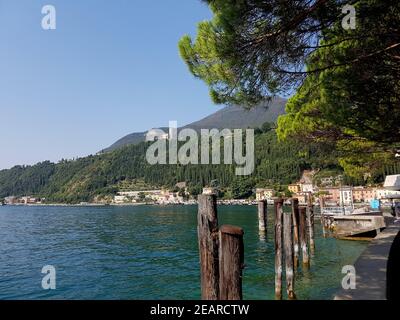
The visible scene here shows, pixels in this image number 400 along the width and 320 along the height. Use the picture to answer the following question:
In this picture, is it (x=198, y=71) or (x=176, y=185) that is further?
(x=176, y=185)

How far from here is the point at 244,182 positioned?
158m

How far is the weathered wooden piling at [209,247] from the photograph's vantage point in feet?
16.4

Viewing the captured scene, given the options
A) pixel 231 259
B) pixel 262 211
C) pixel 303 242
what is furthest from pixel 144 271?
pixel 231 259

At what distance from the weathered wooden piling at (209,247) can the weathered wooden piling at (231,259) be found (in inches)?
9.3

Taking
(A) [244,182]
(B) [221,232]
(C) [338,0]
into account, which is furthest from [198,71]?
(A) [244,182]

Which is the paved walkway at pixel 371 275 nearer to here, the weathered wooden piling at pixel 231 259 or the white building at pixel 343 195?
the weathered wooden piling at pixel 231 259

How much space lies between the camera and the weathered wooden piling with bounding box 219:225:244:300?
473cm

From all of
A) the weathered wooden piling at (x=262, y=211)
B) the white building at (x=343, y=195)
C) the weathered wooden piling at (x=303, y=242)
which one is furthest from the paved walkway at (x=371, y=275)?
the white building at (x=343, y=195)

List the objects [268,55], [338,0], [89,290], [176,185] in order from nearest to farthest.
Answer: [338,0] → [268,55] → [89,290] → [176,185]

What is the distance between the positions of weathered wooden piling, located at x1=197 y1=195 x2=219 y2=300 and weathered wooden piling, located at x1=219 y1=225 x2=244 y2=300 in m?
0.24

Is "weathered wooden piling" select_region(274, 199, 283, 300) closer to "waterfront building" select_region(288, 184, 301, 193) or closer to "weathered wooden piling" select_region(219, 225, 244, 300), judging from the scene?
"weathered wooden piling" select_region(219, 225, 244, 300)

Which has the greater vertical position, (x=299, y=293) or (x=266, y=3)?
(x=266, y=3)
